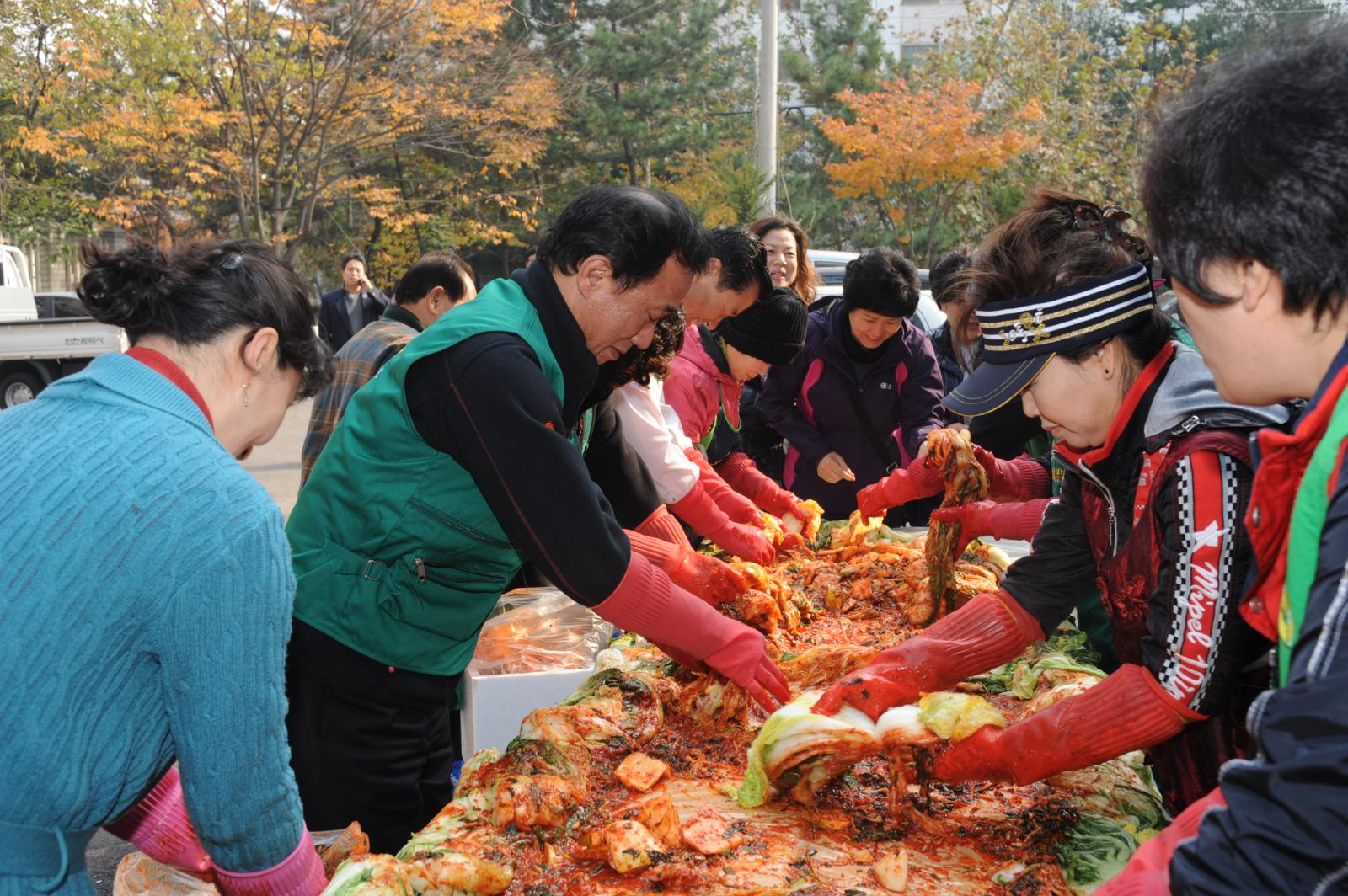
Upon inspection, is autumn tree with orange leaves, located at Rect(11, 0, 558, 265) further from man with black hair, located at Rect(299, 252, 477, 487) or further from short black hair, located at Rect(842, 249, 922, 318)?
short black hair, located at Rect(842, 249, 922, 318)

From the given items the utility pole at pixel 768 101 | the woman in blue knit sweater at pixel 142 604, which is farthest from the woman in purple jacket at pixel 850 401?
the utility pole at pixel 768 101

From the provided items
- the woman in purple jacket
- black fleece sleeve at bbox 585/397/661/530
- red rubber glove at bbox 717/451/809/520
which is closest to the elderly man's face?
black fleece sleeve at bbox 585/397/661/530

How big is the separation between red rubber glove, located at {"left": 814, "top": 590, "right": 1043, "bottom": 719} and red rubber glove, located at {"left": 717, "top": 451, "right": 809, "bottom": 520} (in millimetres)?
1987

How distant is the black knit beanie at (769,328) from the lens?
13.8ft

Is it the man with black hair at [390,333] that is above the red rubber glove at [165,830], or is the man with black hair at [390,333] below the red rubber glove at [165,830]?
above

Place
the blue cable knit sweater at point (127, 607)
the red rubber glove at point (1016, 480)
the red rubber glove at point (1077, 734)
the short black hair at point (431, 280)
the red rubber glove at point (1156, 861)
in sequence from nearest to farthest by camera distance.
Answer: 1. the red rubber glove at point (1156, 861)
2. the blue cable knit sweater at point (127, 607)
3. the red rubber glove at point (1077, 734)
4. the red rubber glove at point (1016, 480)
5. the short black hair at point (431, 280)

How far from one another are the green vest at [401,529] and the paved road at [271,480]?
1.40m

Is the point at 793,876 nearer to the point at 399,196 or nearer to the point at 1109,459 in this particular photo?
the point at 1109,459

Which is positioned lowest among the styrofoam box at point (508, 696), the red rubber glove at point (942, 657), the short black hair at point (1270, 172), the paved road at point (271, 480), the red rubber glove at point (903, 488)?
the paved road at point (271, 480)

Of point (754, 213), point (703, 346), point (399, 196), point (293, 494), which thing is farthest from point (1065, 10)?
point (703, 346)

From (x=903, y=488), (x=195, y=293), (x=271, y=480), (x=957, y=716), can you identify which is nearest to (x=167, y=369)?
(x=195, y=293)

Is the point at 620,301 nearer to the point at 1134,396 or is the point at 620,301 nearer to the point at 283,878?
the point at 1134,396

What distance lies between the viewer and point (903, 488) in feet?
12.8

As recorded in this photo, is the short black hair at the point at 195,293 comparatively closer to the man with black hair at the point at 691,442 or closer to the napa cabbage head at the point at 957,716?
the napa cabbage head at the point at 957,716
